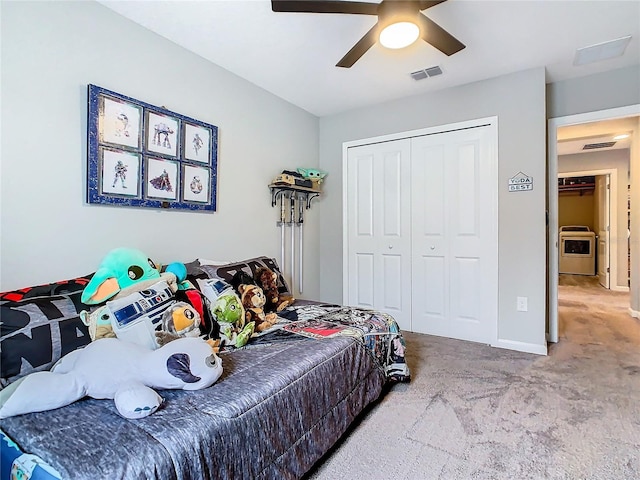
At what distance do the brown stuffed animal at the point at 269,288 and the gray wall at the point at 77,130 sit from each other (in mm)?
536

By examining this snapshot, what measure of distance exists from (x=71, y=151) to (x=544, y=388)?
10.5 ft

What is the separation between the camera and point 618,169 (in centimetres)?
546

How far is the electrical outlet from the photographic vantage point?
294cm

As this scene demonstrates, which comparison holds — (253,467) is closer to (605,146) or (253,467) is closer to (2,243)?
(2,243)

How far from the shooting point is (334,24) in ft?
7.14

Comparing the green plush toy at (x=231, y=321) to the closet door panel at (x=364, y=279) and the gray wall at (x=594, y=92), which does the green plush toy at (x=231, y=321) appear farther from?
the gray wall at (x=594, y=92)

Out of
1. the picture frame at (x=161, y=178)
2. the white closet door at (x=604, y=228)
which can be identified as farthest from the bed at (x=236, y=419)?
the white closet door at (x=604, y=228)

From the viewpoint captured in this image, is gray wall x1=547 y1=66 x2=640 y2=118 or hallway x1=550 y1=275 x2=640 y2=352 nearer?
gray wall x1=547 y1=66 x2=640 y2=118

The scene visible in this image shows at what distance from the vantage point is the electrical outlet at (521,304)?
2.94m

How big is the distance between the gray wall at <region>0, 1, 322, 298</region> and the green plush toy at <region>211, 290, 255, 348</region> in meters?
0.74

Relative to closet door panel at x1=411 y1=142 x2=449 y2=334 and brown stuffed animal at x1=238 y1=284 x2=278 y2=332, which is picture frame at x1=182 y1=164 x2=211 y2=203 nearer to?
brown stuffed animal at x1=238 y1=284 x2=278 y2=332

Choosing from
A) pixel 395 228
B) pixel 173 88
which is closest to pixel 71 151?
pixel 173 88

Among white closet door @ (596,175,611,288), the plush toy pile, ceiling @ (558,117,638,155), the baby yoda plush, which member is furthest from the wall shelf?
white closet door @ (596,175,611,288)

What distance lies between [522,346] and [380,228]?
5.57 feet
